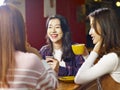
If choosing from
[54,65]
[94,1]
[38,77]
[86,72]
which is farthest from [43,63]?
[94,1]

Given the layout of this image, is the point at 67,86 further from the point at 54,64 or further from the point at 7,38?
the point at 7,38

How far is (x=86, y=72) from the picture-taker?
201 cm

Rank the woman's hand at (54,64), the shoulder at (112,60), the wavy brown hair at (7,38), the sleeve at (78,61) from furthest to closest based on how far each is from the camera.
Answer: the sleeve at (78,61) → the shoulder at (112,60) → the woman's hand at (54,64) → the wavy brown hair at (7,38)

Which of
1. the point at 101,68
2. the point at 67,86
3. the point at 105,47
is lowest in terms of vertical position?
the point at 67,86

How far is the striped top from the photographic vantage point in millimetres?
1358

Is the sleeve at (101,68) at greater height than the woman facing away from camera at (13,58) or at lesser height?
lesser

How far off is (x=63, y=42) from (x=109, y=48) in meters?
1.04

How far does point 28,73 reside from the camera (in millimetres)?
1371

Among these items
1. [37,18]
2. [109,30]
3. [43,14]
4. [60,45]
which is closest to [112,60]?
[109,30]

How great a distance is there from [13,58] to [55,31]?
1606 millimetres

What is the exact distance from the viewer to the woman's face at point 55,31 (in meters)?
2.95

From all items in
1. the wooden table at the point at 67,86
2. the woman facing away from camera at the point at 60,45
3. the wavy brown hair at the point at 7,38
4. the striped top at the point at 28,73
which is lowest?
the wooden table at the point at 67,86

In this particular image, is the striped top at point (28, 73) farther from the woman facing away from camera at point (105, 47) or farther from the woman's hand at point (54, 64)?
the woman facing away from camera at point (105, 47)

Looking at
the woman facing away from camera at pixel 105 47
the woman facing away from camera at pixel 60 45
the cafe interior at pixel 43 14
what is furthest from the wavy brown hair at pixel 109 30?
the cafe interior at pixel 43 14
